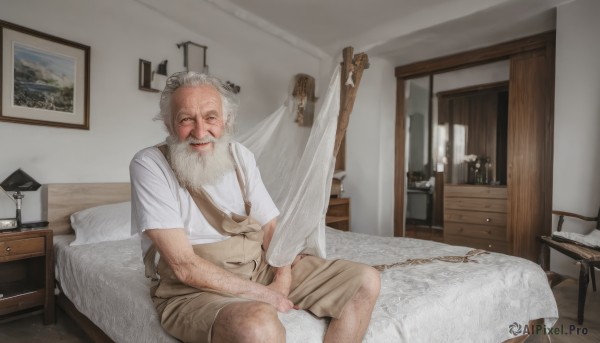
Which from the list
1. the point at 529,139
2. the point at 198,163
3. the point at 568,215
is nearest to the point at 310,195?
the point at 198,163

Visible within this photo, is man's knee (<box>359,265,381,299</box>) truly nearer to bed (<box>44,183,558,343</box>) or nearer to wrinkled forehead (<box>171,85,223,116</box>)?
bed (<box>44,183,558,343</box>)

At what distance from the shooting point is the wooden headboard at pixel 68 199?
2.51 m

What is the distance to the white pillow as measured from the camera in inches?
89.0

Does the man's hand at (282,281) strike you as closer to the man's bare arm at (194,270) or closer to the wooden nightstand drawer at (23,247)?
the man's bare arm at (194,270)

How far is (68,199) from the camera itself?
8.48 feet

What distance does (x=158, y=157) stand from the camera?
1281mm

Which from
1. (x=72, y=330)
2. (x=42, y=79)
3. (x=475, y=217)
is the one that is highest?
(x=42, y=79)

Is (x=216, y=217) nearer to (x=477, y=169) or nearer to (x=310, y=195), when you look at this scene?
(x=310, y=195)

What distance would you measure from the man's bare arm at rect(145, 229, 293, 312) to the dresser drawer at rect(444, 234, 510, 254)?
3.60 metres

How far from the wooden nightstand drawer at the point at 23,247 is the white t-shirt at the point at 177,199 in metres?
1.31

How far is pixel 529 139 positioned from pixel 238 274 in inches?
140

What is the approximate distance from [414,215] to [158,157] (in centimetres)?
470

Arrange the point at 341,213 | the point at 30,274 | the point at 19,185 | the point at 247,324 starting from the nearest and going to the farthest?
the point at 247,324 < the point at 19,185 < the point at 30,274 < the point at 341,213

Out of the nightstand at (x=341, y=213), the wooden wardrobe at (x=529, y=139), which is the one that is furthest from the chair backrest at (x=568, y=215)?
the nightstand at (x=341, y=213)
